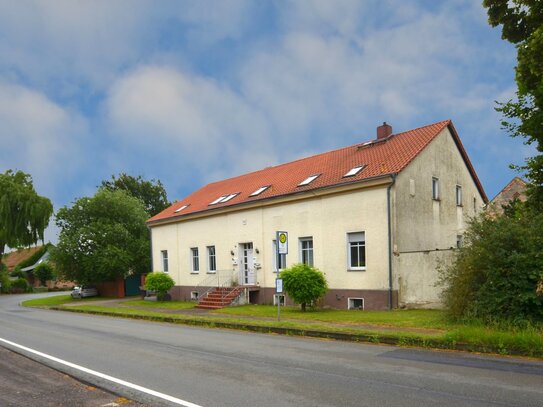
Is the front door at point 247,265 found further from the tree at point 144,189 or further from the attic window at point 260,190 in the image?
the tree at point 144,189

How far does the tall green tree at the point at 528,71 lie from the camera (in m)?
14.9

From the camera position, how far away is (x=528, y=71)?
16125 mm

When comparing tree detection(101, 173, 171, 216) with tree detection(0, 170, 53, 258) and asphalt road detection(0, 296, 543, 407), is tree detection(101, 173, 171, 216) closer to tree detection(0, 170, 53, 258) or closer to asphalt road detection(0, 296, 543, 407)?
tree detection(0, 170, 53, 258)

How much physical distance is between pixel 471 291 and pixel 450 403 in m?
6.96

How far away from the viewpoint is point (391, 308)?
17938 millimetres

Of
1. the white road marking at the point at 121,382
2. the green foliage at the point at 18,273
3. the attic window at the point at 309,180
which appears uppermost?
the attic window at the point at 309,180

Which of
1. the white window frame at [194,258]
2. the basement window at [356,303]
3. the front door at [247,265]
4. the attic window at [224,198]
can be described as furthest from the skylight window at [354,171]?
the white window frame at [194,258]

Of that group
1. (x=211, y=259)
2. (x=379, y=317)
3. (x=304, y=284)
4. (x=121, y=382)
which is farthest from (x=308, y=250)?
(x=121, y=382)

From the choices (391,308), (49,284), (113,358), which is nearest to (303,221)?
(391,308)

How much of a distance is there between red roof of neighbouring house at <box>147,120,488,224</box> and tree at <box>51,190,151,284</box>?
9.14 m

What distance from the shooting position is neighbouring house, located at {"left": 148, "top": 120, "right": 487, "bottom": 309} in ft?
60.6

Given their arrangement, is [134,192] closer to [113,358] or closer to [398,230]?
[398,230]

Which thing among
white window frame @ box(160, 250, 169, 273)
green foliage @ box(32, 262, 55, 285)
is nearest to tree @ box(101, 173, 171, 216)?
green foliage @ box(32, 262, 55, 285)

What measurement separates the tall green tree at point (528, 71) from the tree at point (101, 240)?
96.2 feet
